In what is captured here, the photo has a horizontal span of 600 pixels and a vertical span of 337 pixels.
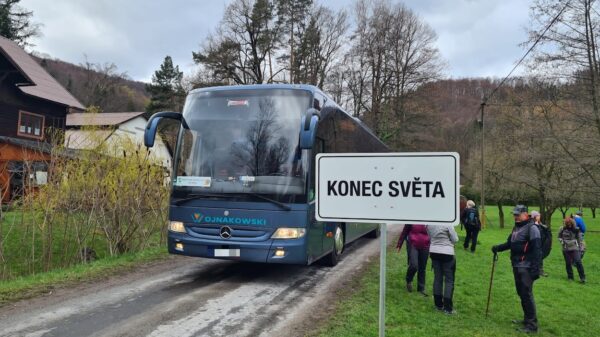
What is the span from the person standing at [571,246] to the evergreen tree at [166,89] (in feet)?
112

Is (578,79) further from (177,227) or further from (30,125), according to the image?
(30,125)

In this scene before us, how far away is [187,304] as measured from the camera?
20.5 ft

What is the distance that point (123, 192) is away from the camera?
1113 centimetres

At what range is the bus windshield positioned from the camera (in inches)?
290

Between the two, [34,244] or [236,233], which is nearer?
[236,233]

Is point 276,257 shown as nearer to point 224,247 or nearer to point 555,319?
point 224,247

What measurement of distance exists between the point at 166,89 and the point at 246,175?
4547 centimetres

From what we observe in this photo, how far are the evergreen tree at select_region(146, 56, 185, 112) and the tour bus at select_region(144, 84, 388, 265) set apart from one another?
34.4 meters

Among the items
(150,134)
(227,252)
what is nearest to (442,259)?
(227,252)

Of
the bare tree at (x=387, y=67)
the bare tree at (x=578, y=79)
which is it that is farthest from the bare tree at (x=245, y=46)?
the bare tree at (x=578, y=79)

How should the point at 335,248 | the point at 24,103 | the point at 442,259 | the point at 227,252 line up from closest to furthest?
the point at 442,259 → the point at 227,252 → the point at 335,248 → the point at 24,103

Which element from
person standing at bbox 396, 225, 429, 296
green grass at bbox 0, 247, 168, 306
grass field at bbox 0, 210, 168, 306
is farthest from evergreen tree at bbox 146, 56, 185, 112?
person standing at bbox 396, 225, 429, 296

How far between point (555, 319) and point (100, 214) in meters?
9.58

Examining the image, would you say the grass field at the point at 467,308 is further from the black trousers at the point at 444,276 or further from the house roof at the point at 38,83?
the house roof at the point at 38,83
